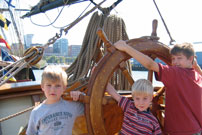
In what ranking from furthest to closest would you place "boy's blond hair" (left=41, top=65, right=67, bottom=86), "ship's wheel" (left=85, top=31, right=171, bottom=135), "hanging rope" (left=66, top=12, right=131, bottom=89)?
"hanging rope" (left=66, top=12, right=131, bottom=89)
"ship's wheel" (left=85, top=31, right=171, bottom=135)
"boy's blond hair" (left=41, top=65, right=67, bottom=86)

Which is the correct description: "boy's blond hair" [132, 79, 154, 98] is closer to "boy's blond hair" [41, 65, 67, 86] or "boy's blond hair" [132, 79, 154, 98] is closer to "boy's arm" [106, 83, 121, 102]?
"boy's arm" [106, 83, 121, 102]

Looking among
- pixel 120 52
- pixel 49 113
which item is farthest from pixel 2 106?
pixel 120 52

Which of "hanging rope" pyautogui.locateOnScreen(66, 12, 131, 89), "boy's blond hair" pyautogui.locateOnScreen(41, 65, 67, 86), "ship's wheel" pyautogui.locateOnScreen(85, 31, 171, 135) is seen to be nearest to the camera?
"boy's blond hair" pyautogui.locateOnScreen(41, 65, 67, 86)

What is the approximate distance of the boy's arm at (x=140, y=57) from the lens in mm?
1164

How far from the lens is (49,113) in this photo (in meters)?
1.12

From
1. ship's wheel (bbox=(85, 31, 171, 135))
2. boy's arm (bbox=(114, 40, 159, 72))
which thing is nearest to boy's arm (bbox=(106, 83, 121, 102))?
ship's wheel (bbox=(85, 31, 171, 135))

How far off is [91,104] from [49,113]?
9.3 inches

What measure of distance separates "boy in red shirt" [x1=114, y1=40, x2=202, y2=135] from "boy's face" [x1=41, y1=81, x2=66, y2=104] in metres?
0.41

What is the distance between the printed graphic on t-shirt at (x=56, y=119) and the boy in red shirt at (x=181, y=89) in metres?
0.50

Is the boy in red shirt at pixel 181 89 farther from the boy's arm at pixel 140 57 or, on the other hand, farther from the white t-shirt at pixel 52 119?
the white t-shirt at pixel 52 119

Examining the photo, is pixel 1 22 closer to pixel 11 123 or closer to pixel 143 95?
pixel 11 123

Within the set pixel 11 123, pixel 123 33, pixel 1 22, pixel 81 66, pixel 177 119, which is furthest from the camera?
pixel 1 22

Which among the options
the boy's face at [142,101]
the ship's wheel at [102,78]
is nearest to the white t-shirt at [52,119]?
the ship's wheel at [102,78]

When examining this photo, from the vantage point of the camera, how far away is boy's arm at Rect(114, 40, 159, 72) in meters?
1.16
